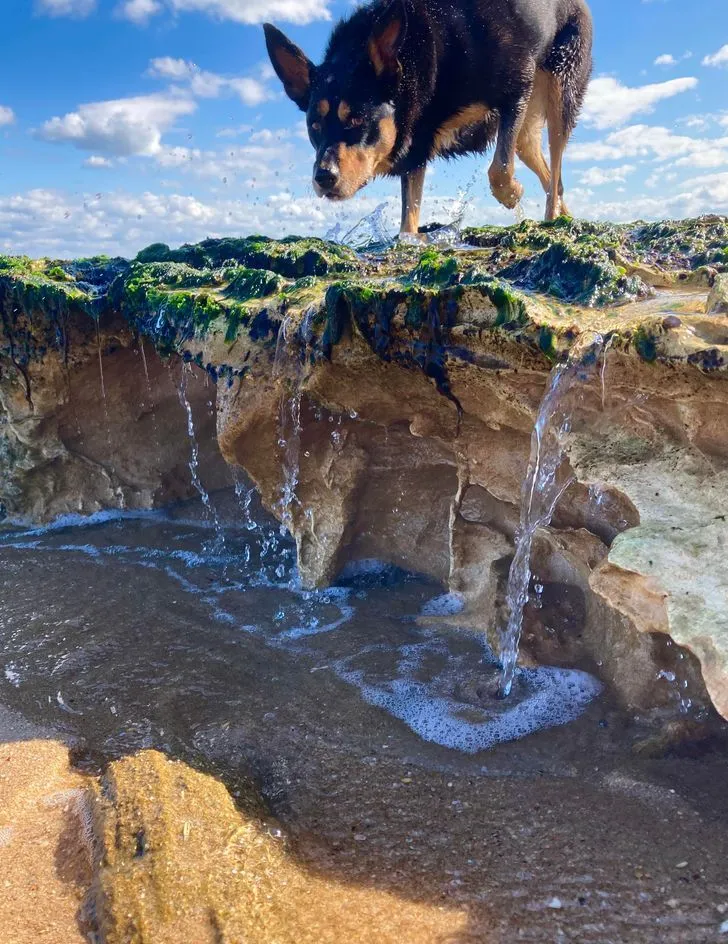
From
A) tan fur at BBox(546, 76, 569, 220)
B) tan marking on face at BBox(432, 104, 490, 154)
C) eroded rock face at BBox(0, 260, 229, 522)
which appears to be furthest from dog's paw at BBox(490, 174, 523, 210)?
eroded rock face at BBox(0, 260, 229, 522)

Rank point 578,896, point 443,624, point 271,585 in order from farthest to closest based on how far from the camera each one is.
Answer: point 271,585 < point 443,624 < point 578,896

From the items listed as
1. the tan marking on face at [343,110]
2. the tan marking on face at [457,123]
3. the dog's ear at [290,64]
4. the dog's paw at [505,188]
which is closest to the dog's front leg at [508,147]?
the dog's paw at [505,188]

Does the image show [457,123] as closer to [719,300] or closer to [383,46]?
[383,46]

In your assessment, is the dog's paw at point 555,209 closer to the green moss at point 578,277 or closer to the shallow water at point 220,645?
the green moss at point 578,277

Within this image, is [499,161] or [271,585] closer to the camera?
[271,585]

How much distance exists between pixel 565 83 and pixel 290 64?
9.44 ft

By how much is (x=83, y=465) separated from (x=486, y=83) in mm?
4932

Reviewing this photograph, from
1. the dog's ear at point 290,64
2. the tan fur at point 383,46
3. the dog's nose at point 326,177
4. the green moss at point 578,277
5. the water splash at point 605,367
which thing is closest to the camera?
the water splash at point 605,367

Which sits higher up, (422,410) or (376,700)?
(422,410)

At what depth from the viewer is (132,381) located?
261 inches

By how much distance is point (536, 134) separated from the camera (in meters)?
8.30

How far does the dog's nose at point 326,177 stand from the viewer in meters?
5.79

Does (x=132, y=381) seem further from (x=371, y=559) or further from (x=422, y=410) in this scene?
(x=422, y=410)

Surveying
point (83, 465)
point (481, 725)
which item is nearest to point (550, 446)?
point (481, 725)
